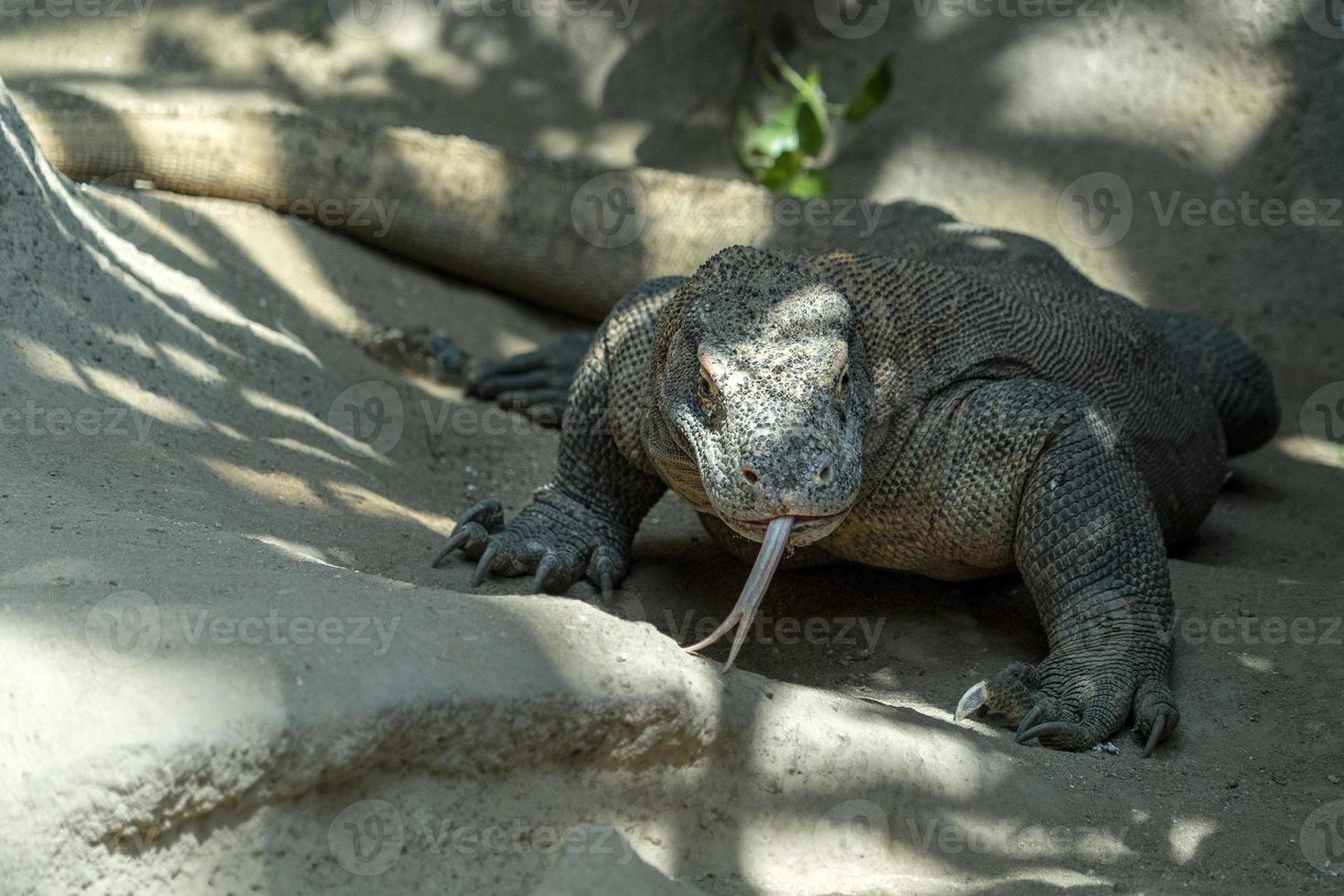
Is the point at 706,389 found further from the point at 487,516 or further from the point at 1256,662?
the point at 1256,662

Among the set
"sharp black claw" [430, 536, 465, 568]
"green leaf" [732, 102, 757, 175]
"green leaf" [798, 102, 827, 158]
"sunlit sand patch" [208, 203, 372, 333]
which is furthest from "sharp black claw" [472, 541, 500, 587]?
"green leaf" [732, 102, 757, 175]

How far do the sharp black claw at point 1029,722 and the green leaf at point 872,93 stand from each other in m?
5.43

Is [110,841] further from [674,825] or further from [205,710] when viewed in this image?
[674,825]

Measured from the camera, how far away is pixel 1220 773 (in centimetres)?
398

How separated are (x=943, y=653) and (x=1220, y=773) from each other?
1060 millimetres

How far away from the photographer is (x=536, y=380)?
283 inches
